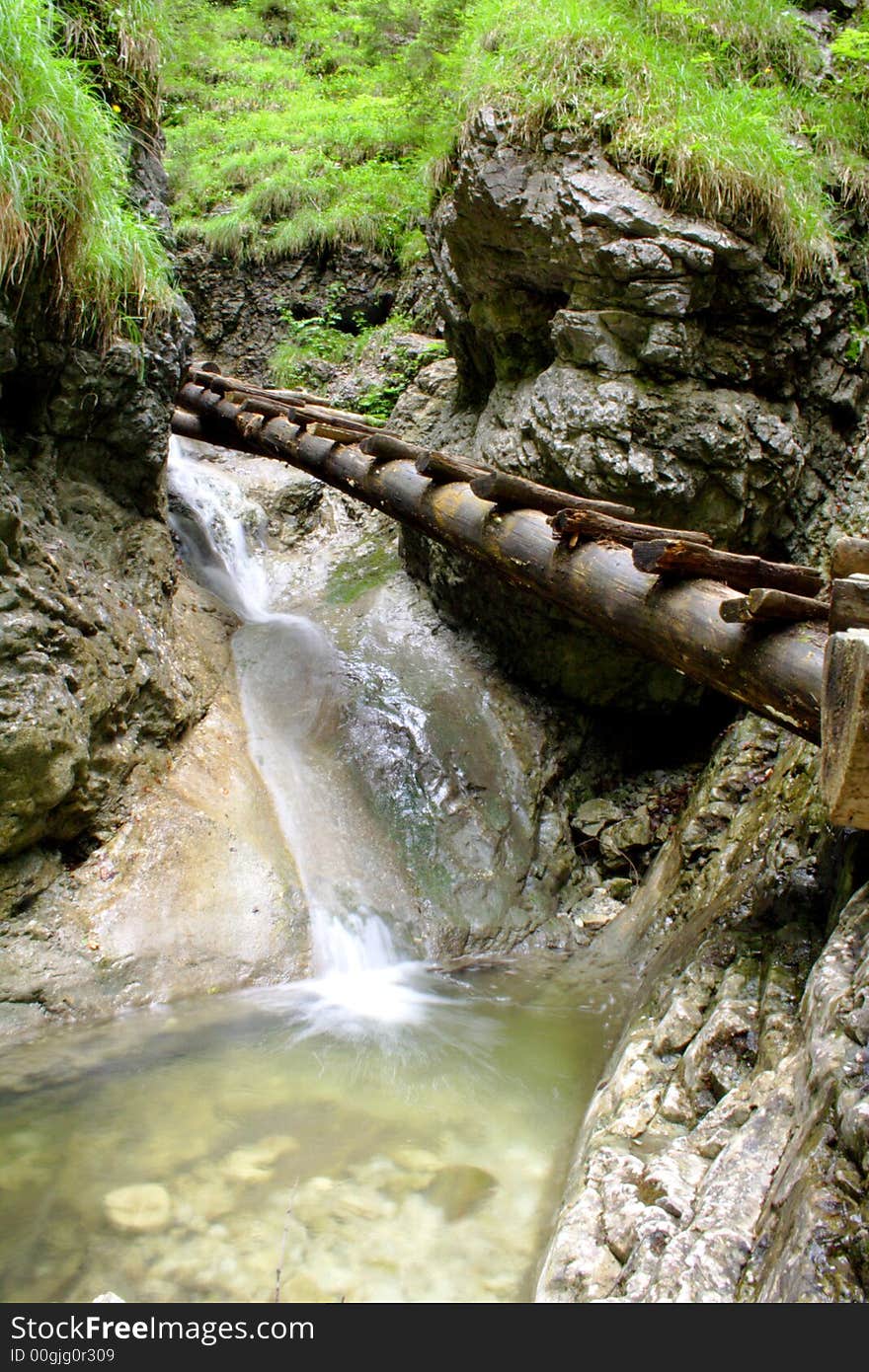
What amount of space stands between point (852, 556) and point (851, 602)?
339mm

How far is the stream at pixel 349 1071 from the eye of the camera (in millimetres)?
2344

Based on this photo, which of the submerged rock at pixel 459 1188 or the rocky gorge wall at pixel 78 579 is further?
the rocky gorge wall at pixel 78 579

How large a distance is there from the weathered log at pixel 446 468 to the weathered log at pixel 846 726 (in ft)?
9.85

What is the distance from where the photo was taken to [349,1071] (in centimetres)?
356

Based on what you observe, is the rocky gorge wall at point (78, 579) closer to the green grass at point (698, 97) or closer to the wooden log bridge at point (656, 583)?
the wooden log bridge at point (656, 583)

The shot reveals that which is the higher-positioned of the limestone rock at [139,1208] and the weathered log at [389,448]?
the weathered log at [389,448]

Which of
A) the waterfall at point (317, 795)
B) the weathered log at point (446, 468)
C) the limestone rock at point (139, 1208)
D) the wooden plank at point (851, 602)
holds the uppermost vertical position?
the wooden plank at point (851, 602)

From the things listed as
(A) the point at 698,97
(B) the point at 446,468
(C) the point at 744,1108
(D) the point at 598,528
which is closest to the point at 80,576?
(B) the point at 446,468

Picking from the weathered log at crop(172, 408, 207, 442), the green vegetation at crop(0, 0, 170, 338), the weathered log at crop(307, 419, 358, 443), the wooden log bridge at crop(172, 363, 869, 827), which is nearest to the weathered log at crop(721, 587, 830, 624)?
the wooden log bridge at crop(172, 363, 869, 827)

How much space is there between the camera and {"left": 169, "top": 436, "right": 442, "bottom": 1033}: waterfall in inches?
178

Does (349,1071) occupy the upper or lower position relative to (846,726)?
lower

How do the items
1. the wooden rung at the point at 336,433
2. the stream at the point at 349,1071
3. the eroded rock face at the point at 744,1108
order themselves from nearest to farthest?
1. the eroded rock face at the point at 744,1108
2. the stream at the point at 349,1071
3. the wooden rung at the point at 336,433

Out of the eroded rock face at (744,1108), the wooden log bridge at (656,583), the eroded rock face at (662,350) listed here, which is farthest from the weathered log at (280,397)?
the eroded rock face at (744,1108)

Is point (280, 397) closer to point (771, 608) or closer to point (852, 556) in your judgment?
point (771, 608)
